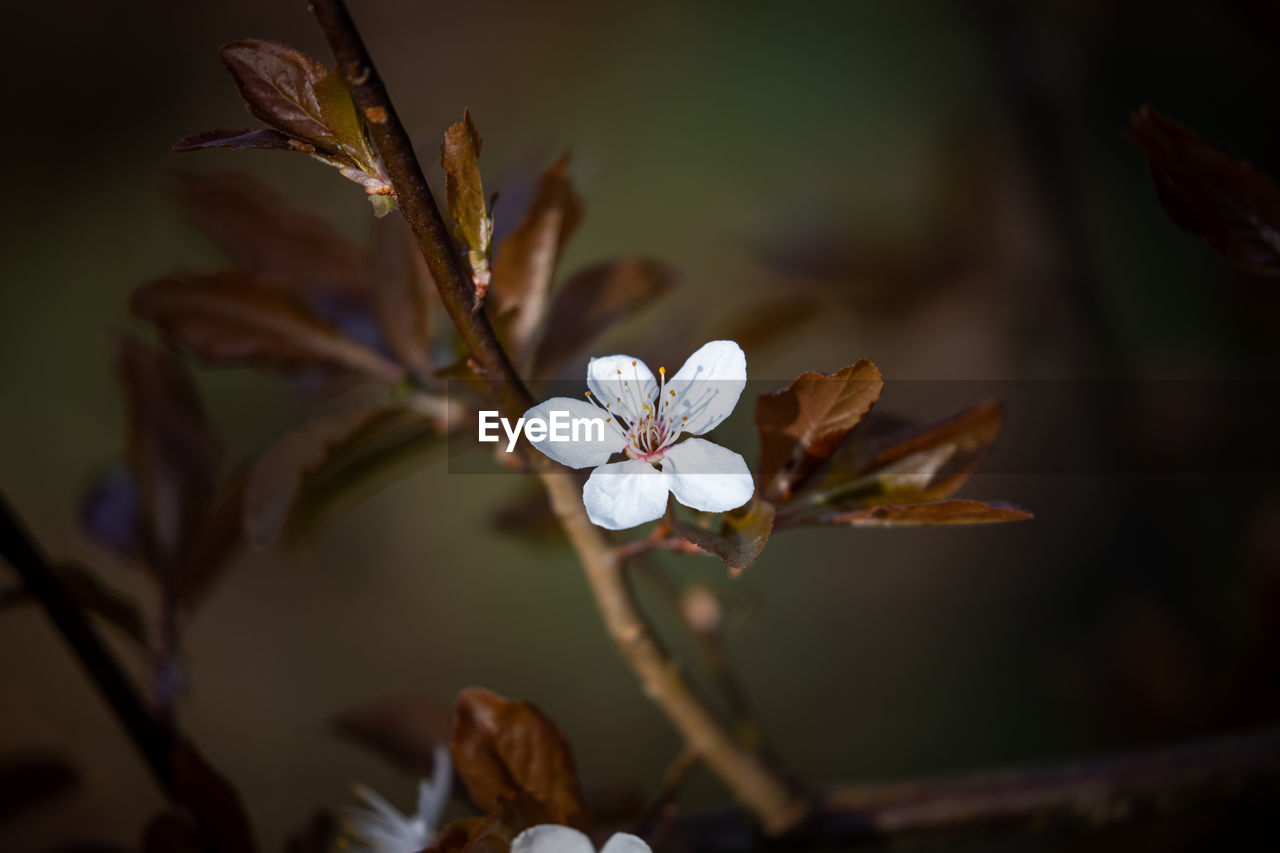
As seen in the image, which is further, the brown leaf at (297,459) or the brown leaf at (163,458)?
the brown leaf at (163,458)

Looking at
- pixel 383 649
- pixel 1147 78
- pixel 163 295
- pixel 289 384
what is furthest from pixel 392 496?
pixel 1147 78

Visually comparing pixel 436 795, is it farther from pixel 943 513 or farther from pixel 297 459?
pixel 943 513

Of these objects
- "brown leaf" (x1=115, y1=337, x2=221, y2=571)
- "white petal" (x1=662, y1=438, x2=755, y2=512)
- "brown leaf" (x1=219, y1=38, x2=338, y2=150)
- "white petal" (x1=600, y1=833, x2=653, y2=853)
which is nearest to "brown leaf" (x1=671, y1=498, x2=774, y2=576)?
"white petal" (x1=662, y1=438, x2=755, y2=512)

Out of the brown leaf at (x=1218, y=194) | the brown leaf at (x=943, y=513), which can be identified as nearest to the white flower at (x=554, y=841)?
the brown leaf at (x=943, y=513)

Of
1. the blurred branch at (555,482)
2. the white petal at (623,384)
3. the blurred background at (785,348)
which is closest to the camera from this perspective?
the blurred branch at (555,482)

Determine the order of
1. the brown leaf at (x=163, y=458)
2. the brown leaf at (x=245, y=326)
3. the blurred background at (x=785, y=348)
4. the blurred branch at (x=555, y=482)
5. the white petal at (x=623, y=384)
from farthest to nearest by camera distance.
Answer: the blurred background at (x=785, y=348) → the brown leaf at (x=163, y=458) → the brown leaf at (x=245, y=326) → the white petal at (x=623, y=384) → the blurred branch at (x=555, y=482)

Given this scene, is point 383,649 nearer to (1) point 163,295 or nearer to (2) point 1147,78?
(1) point 163,295

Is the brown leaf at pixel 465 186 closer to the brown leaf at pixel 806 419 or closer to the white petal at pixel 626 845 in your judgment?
the brown leaf at pixel 806 419
